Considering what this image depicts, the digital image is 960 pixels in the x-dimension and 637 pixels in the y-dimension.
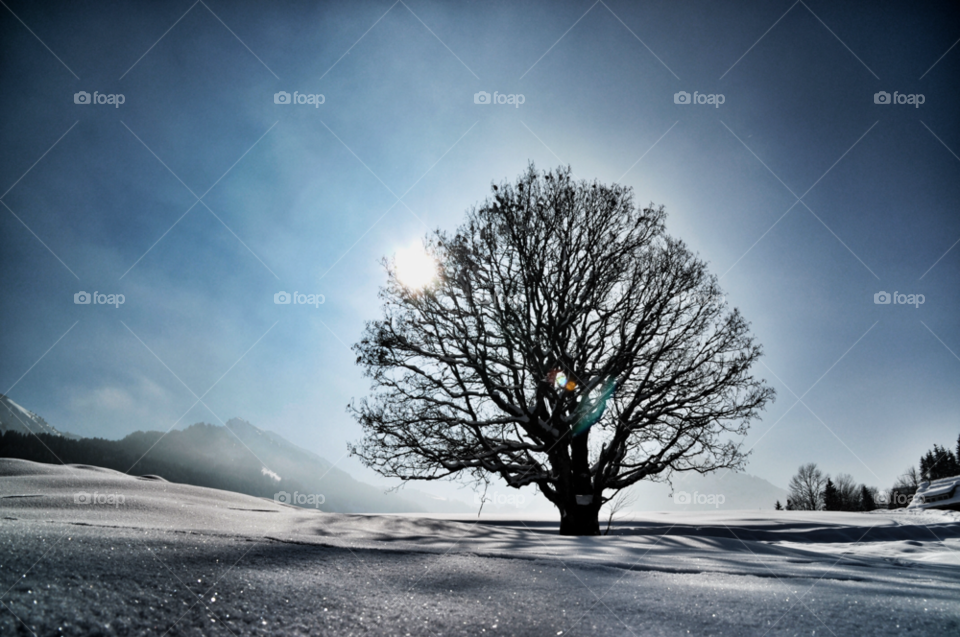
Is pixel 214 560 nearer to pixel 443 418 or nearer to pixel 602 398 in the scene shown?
pixel 443 418

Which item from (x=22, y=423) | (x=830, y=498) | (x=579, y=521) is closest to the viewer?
(x=579, y=521)

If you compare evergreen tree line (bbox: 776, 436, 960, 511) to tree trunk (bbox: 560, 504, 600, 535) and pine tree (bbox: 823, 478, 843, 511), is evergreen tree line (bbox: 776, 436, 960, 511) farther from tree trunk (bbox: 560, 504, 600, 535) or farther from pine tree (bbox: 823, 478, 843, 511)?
tree trunk (bbox: 560, 504, 600, 535)

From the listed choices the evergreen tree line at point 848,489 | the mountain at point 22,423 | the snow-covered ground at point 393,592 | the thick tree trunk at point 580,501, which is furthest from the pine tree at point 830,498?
the mountain at point 22,423

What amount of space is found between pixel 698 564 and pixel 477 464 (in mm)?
5986

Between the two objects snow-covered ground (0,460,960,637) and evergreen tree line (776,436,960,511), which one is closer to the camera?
snow-covered ground (0,460,960,637)

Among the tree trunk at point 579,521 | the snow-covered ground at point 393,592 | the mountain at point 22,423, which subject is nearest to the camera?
the snow-covered ground at point 393,592

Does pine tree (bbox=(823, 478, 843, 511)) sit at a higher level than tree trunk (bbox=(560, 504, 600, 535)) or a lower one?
lower

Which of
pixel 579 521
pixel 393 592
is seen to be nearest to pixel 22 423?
pixel 579 521

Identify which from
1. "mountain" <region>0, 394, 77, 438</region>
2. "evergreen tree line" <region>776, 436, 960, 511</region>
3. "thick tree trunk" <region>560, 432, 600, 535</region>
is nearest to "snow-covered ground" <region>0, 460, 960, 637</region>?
"thick tree trunk" <region>560, 432, 600, 535</region>

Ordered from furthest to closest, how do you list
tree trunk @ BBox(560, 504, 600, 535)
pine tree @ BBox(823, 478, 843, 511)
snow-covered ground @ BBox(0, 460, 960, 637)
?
pine tree @ BBox(823, 478, 843, 511) < tree trunk @ BBox(560, 504, 600, 535) < snow-covered ground @ BBox(0, 460, 960, 637)

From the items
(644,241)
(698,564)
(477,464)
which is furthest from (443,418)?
(698,564)

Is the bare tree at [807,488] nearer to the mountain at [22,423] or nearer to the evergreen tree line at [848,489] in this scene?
the evergreen tree line at [848,489]

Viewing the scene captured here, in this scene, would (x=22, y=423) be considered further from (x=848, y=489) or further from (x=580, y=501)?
(x=848, y=489)

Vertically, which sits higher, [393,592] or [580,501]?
[393,592]
